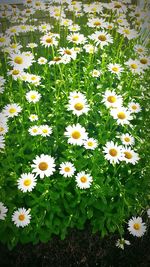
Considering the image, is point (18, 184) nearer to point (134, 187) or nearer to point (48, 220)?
point (48, 220)

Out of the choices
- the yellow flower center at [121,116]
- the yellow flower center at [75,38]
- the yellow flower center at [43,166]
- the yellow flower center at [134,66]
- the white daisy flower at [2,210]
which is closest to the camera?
the white daisy flower at [2,210]

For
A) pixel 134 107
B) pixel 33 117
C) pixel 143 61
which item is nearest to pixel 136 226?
pixel 134 107

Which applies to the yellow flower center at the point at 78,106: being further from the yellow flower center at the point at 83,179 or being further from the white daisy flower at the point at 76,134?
the yellow flower center at the point at 83,179

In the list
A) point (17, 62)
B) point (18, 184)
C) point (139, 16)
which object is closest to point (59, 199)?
point (18, 184)

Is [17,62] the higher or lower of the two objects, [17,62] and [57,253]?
the higher

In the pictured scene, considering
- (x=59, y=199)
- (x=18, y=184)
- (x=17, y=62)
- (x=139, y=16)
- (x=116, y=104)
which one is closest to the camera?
(x=18, y=184)

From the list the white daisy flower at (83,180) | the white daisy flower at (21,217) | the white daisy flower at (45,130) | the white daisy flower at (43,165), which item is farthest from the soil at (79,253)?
the white daisy flower at (45,130)

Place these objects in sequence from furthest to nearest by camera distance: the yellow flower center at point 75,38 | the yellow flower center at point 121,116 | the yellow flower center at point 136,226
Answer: the yellow flower center at point 75,38, the yellow flower center at point 121,116, the yellow flower center at point 136,226
